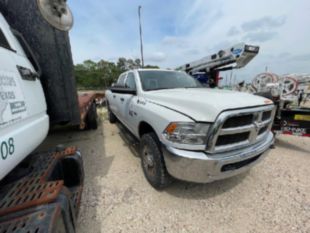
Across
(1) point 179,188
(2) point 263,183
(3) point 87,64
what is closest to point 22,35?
(1) point 179,188

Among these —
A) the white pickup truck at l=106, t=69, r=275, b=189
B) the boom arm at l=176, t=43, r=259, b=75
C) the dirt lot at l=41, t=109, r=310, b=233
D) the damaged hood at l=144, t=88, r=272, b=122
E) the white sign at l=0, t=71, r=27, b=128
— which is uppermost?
the boom arm at l=176, t=43, r=259, b=75

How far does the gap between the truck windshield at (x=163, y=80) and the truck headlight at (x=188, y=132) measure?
4.28 feet

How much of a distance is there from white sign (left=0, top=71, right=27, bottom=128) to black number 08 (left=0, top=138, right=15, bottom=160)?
0.13m

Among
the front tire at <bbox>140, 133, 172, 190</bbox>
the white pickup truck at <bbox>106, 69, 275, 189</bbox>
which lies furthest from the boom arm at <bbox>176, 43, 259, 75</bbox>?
the front tire at <bbox>140, 133, 172, 190</bbox>

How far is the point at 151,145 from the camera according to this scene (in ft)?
7.73

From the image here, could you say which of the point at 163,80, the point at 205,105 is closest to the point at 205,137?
the point at 205,105

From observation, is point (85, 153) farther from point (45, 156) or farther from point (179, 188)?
point (179, 188)

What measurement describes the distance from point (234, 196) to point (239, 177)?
1.63 feet

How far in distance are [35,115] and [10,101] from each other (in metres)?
0.47

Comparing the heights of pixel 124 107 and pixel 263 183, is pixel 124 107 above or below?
above

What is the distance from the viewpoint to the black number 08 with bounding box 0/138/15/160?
1.14 metres

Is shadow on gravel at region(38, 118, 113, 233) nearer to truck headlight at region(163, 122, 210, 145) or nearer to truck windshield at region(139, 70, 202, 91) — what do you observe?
truck headlight at region(163, 122, 210, 145)

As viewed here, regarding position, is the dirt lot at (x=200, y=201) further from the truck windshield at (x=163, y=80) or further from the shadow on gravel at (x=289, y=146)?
the truck windshield at (x=163, y=80)

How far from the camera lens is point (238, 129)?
1955 millimetres
